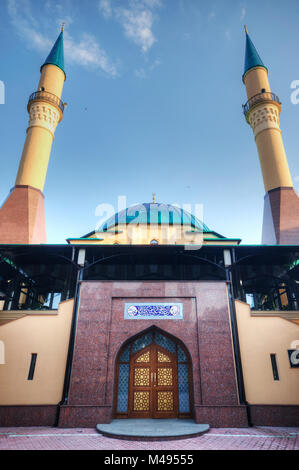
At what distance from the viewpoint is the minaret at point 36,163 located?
15.2m

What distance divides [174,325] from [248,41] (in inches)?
943

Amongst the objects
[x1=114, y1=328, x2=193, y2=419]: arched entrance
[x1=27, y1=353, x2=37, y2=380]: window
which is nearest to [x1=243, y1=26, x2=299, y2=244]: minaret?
[x1=114, y1=328, x2=193, y2=419]: arched entrance

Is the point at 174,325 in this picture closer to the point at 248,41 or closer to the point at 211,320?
the point at 211,320

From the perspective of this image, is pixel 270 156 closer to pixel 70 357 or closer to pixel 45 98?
pixel 45 98

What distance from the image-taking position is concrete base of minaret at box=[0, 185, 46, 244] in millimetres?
14914

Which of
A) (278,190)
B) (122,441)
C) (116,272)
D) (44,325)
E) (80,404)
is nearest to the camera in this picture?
(122,441)

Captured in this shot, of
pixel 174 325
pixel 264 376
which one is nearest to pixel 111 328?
pixel 174 325

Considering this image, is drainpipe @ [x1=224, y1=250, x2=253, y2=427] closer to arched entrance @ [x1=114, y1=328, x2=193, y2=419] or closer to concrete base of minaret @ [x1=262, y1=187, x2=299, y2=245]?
arched entrance @ [x1=114, y1=328, x2=193, y2=419]

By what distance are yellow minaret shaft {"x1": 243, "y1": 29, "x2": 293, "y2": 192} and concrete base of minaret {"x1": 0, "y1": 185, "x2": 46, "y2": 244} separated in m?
14.0

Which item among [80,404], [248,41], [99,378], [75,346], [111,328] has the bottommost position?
[80,404]

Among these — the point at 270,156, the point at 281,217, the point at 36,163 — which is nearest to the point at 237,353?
the point at 281,217

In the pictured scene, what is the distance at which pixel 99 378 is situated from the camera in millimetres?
8922

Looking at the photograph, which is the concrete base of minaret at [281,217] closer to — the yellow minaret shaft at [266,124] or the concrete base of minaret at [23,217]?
the yellow minaret shaft at [266,124]

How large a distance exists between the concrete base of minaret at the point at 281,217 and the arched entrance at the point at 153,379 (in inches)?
344
